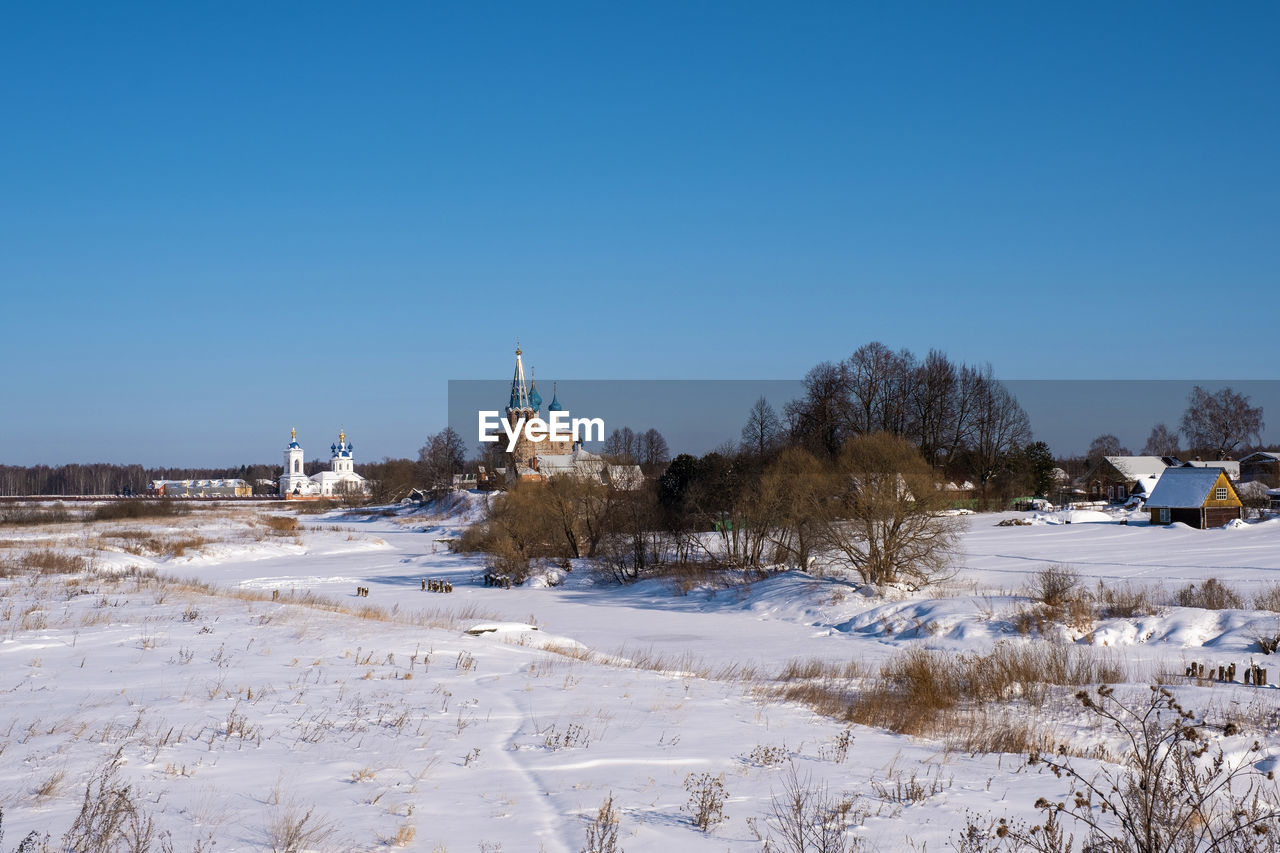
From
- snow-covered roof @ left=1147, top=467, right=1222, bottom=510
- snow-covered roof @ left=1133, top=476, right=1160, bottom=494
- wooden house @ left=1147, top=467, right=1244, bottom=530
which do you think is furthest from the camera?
snow-covered roof @ left=1133, top=476, right=1160, bottom=494

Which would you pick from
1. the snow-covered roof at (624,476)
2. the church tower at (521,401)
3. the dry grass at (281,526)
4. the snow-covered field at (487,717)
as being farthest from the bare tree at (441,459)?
the snow-covered field at (487,717)

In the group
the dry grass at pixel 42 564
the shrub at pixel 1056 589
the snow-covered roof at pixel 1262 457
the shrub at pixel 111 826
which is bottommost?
the shrub at pixel 1056 589

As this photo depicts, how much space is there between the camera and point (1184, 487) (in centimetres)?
5591

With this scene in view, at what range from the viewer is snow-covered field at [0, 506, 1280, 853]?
687 centimetres

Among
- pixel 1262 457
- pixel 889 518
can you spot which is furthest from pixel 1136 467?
pixel 889 518

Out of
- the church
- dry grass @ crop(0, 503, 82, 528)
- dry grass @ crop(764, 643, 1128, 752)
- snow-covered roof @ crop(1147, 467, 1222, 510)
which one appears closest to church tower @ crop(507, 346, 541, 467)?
the church

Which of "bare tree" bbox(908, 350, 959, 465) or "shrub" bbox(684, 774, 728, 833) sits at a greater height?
"bare tree" bbox(908, 350, 959, 465)

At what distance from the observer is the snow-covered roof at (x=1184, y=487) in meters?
54.8

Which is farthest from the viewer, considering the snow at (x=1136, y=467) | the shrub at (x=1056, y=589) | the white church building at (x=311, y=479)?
the white church building at (x=311, y=479)

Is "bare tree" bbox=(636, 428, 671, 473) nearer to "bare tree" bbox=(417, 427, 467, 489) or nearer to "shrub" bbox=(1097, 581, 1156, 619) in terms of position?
"bare tree" bbox=(417, 427, 467, 489)

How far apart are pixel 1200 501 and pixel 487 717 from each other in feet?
182

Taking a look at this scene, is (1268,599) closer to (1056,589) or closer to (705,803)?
(1056,589)

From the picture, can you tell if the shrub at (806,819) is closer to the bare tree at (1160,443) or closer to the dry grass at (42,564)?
the dry grass at (42,564)

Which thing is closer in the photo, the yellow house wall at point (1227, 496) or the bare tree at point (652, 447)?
the yellow house wall at point (1227, 496)
